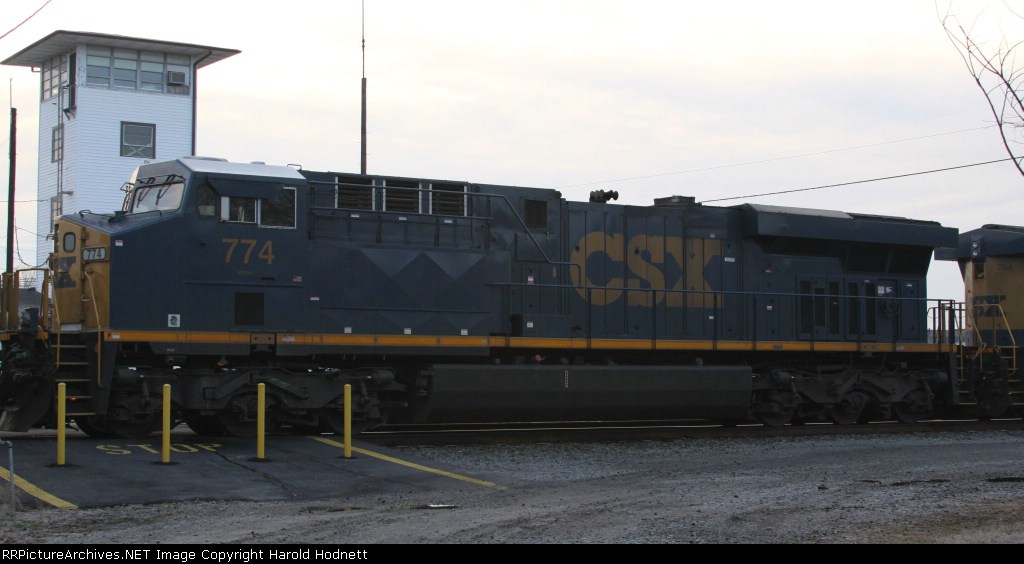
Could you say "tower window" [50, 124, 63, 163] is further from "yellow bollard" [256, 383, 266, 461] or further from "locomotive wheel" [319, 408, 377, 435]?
"yellow bollard" [256, 383, 266, 461]

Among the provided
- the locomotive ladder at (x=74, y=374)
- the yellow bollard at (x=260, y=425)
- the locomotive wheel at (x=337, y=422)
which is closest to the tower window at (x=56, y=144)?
the locomotive ladder at (x=74, y=374)

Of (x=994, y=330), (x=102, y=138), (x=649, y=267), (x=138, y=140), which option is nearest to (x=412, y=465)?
(x=649, y=267)

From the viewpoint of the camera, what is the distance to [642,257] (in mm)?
18266

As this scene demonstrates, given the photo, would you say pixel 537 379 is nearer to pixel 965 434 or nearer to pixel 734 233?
→ pixel 734 233

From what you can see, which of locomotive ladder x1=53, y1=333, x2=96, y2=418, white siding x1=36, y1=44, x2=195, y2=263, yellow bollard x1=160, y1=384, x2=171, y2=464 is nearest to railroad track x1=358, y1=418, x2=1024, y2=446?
yellow bollard x1=160, y1=384, x2=171, y2=464

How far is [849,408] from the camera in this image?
19.2m

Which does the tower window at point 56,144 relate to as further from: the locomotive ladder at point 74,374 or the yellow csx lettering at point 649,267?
the locomotive ladder at point 74,374

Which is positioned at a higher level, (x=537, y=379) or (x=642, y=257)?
(x=642, y=257)

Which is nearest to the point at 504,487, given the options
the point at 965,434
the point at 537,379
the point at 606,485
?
the point at 606,485

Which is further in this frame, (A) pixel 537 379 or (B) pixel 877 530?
(A) pixel 537 379

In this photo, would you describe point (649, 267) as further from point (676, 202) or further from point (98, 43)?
point (98, 43)

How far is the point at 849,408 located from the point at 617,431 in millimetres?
4746
